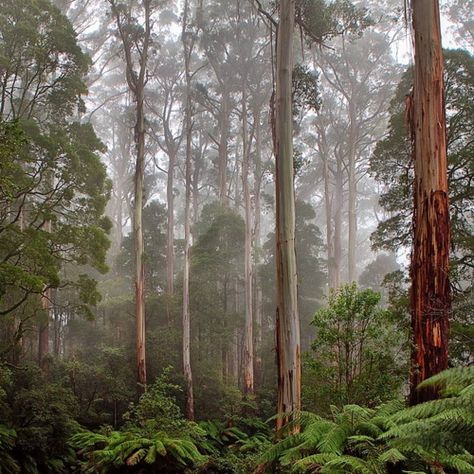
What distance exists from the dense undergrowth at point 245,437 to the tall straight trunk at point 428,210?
2.80 feet

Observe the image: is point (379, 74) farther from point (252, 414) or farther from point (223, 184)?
point (252, 414)

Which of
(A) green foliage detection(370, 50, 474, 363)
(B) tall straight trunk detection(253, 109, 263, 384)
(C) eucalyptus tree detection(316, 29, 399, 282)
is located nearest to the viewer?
(A) green foliage detection(370, 50, 474, 363)

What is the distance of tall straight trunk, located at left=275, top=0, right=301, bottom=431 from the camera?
8.08m

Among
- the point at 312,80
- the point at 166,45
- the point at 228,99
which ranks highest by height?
the point at 166,45

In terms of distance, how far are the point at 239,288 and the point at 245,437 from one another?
51.1 feet

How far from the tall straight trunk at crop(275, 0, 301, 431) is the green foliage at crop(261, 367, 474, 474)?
2567 millimetres

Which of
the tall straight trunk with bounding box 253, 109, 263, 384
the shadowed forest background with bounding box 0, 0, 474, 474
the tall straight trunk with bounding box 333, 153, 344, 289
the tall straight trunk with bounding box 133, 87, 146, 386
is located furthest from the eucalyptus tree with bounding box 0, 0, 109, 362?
the tall straight trunk with bounding box 333, 153, 344, 289

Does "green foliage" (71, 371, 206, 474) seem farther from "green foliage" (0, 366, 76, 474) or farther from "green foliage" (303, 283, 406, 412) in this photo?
"green foliage" (303, 283, 406, 412)

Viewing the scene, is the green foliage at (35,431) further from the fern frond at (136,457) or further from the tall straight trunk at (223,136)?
the tall straight trunk at (223,136)

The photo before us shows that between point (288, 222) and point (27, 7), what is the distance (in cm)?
997

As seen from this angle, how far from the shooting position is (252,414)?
665 inches

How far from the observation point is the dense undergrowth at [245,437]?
7.52 ft

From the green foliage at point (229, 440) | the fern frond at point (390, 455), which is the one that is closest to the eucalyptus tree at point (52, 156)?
the green foliage at point (229, 440)

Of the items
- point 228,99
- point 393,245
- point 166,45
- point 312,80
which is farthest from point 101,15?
point 393,245
